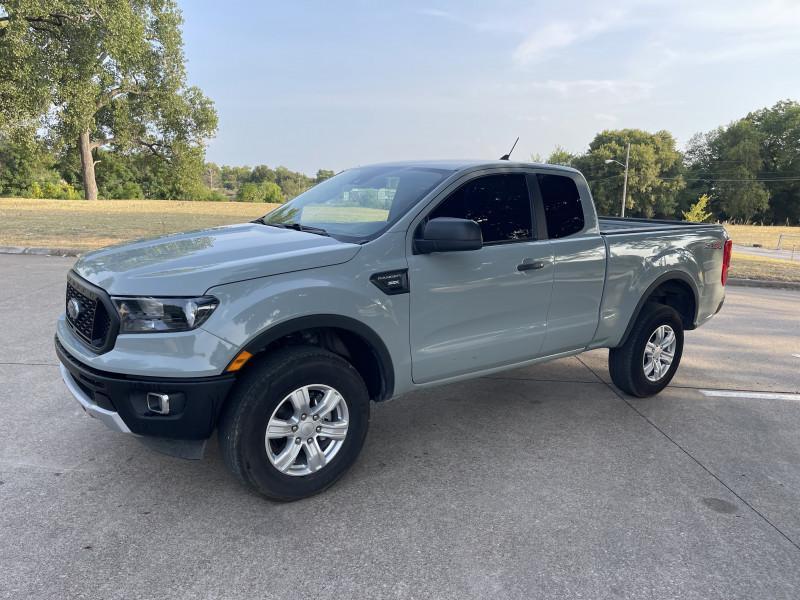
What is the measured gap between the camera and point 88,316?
9.73 feet

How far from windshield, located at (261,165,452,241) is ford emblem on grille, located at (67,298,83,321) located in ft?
4.47

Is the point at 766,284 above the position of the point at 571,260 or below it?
below

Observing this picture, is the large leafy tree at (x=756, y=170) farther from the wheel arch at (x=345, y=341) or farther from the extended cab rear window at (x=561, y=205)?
the wheel arch at (x=345, y=341)

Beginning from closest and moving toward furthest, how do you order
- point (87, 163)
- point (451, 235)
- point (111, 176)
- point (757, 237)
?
point (451, 235) → point (87, 163) → point (757, 237) → point (111, 176)

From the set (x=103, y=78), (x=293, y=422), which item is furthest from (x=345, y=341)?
(x=103, y=78)

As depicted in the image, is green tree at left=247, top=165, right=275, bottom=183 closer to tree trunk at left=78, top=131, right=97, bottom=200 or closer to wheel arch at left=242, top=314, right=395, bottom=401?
tree trunk at left=78, top=131, right=97, bottom=200

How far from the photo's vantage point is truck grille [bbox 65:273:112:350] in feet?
9.20

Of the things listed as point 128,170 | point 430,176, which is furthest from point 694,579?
point 128,170

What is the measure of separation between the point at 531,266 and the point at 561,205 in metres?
0.65

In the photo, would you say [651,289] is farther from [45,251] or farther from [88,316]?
[45,251]

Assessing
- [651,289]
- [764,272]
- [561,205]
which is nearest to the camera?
[561,205]

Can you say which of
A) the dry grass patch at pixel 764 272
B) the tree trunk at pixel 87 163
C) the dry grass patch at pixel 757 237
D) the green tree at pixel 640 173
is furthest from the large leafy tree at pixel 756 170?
the tree trunk at pixel 87 163

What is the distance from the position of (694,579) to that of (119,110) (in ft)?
142

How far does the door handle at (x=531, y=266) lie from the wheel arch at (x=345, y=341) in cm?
110
